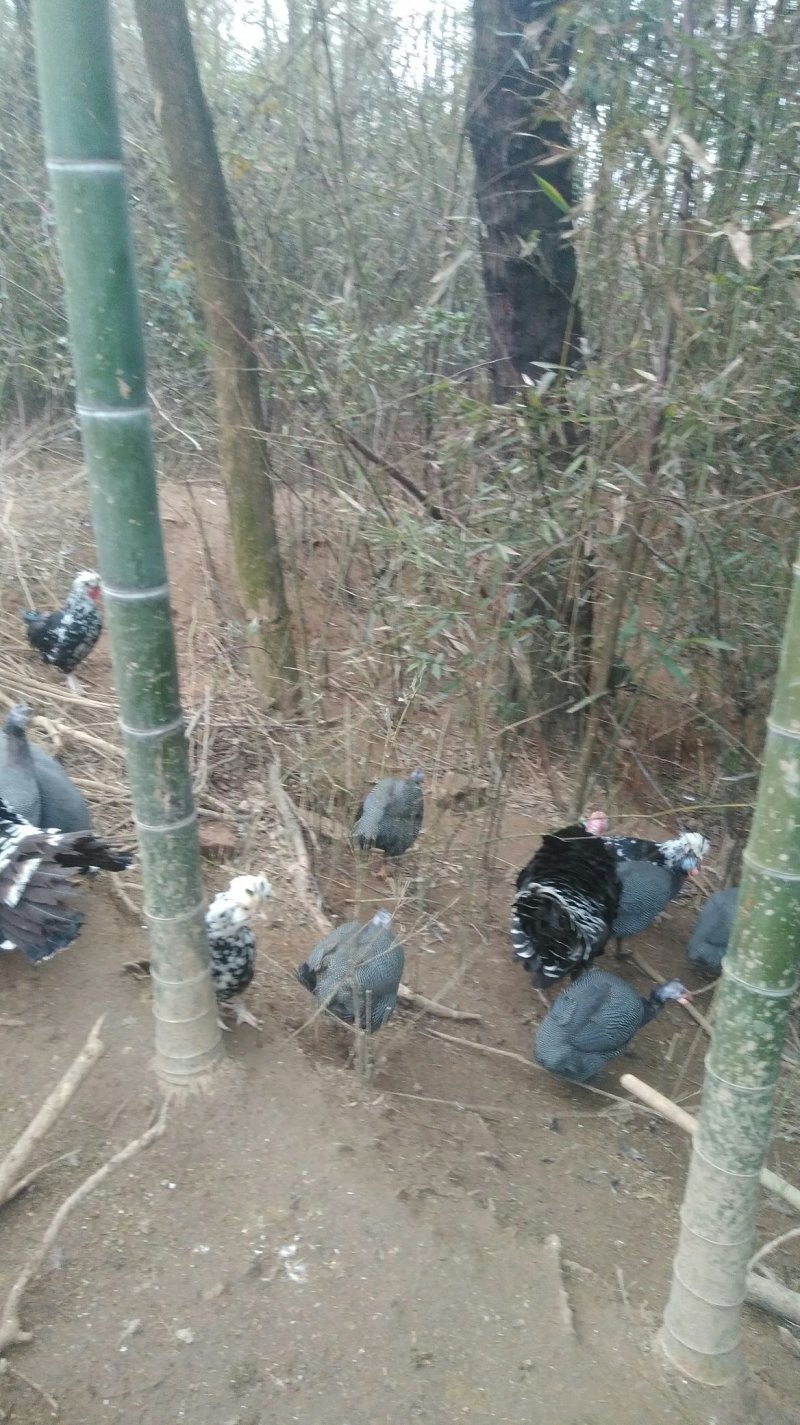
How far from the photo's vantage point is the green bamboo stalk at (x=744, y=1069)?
1759 mm

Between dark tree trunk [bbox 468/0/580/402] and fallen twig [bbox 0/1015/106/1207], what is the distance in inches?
138

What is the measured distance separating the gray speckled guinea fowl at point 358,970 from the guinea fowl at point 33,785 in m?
1.04

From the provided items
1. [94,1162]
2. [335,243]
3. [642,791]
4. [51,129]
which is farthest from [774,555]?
[335,243]

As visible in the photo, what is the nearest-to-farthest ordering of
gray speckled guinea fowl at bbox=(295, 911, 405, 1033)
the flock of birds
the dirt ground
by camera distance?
1. the dirt ground
2. the flock of birds
3. gray speckled guinea fowl at bbox=(295, 911, 405, 1033)

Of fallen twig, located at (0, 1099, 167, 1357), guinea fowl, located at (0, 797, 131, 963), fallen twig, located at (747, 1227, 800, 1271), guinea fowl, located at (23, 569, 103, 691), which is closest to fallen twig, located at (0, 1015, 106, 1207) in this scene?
fallen twig, located at (0, 1099, 167, 1357)

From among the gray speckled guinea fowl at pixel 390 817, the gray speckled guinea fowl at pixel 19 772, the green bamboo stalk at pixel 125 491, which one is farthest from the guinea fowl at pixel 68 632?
the green bamboo stalk at pixel 125 491

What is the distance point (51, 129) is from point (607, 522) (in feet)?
6.92

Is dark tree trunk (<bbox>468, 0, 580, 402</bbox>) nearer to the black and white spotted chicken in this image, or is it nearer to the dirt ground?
the dirt ground

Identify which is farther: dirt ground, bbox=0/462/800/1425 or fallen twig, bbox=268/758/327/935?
fallen twig, bbox=268/758/327/935

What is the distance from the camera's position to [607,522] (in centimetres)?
350

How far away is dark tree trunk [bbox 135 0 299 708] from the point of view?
14.2 ft

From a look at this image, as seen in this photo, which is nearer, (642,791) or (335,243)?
(642,791)

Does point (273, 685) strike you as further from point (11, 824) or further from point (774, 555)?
point (774, 555)

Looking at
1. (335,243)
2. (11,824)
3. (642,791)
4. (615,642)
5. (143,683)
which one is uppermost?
(335,243)
